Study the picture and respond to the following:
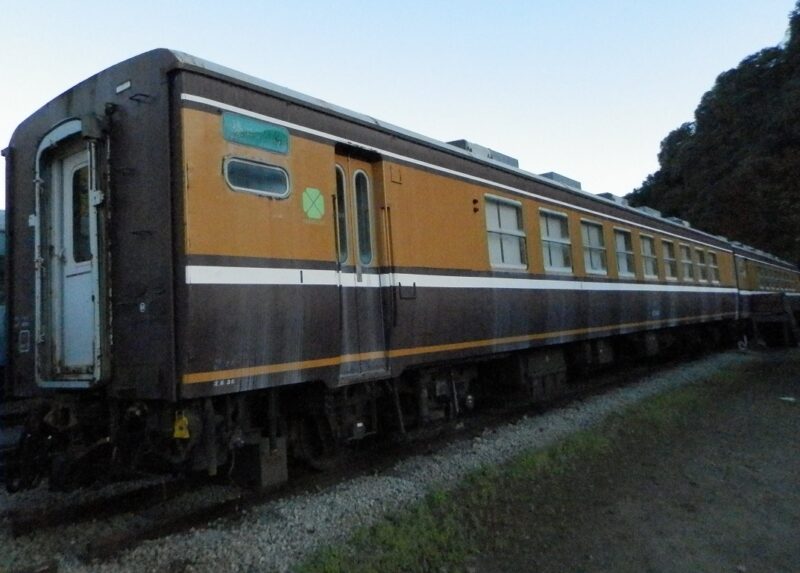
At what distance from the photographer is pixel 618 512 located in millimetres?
4785

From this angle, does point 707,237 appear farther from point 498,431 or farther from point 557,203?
point 498,431

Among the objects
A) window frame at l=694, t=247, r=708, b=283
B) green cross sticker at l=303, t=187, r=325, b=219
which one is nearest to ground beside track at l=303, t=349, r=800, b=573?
green cross sticker at l=303, t=187, r=325, b=219

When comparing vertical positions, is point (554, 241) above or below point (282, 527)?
above

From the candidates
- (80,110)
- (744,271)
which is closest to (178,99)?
(80,110)

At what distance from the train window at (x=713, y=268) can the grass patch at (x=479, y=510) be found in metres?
10.5

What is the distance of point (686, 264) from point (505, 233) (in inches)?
344

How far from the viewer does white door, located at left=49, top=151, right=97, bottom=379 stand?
195 inches

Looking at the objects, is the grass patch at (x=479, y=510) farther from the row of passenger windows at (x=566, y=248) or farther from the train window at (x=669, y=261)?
the train window at (x=669, y=261)

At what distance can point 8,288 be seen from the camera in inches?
224

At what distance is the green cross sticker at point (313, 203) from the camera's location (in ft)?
16.9

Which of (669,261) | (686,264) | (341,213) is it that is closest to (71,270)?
(341,213)

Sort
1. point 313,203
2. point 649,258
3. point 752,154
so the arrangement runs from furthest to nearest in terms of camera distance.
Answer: point 752,154
point 649,258
point 313,203

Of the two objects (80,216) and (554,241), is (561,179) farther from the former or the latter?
(80,216)

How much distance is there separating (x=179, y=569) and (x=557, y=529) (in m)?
2.37
